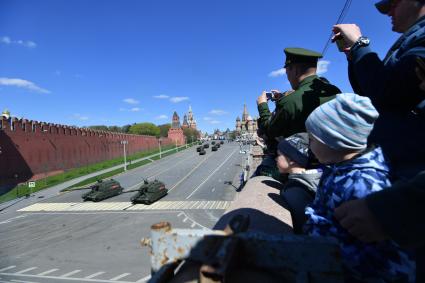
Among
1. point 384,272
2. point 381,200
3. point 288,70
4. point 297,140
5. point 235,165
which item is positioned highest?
point 288,70

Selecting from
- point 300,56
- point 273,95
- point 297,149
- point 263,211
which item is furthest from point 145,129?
point 263,211

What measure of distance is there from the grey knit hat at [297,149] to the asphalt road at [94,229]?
14818 millimetres

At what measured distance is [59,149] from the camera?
43.6 meters

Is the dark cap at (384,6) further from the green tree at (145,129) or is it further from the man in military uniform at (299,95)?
the green tree at (145,129)

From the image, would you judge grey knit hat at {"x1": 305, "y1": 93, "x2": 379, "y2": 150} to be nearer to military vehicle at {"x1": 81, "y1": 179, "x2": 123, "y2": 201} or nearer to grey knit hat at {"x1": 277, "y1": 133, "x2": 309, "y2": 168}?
grey knit hat at {"x1": 277, "y1": 133, "x2": 309, "y2": 168}

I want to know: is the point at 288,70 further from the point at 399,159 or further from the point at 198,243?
the point at 198,243

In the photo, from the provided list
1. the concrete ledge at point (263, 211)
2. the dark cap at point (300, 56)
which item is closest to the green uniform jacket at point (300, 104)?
the dark cap at point (300, 56)

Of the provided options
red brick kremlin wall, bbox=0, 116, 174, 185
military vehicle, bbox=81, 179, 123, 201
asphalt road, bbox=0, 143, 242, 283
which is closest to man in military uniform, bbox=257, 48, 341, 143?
asphalt road, bbox=0, 143, 242, 283

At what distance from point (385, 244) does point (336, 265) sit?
311 millimetres

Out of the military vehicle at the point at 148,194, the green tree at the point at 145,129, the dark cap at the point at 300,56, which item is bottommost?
the military vehicle at the point at 148,194

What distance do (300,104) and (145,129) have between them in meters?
117

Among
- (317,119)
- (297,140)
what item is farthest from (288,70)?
(317,119)

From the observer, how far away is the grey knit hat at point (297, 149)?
7.97 feet

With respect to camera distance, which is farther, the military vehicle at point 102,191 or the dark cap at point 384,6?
the military vehicle at point 102,191
